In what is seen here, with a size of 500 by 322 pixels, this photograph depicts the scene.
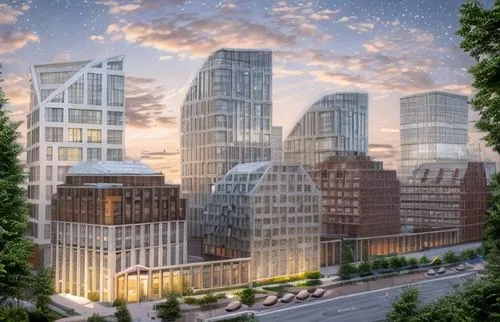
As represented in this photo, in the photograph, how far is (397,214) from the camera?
17675cm

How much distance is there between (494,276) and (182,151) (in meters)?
130

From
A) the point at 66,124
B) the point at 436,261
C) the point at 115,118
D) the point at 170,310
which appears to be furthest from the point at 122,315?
the point at 436,261

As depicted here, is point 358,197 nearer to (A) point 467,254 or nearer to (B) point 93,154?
(A) point 467,254

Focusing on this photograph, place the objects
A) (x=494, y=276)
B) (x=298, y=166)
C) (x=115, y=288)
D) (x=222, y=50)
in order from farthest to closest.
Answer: (x=222, y=50), (x=298, y=166), (x=115, y=288), (x=494, y=276)

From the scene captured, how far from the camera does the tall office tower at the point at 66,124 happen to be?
447 ft

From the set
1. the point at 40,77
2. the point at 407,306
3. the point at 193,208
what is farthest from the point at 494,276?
the point at 193,208

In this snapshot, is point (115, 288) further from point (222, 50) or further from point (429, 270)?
point (222, 50)

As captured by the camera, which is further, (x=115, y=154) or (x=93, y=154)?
(x=115, y=154)

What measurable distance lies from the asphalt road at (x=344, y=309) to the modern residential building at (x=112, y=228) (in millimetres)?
24447

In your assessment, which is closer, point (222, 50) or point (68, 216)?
point (68, 216)

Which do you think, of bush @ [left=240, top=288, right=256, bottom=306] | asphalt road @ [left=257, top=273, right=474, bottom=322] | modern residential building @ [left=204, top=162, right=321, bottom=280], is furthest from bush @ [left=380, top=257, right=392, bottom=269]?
bush @ [left=240, top=288, right=256, bottom=306]

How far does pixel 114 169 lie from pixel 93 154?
21.0 m

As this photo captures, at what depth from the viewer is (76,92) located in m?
139

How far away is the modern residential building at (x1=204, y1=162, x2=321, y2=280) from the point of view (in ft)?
433
